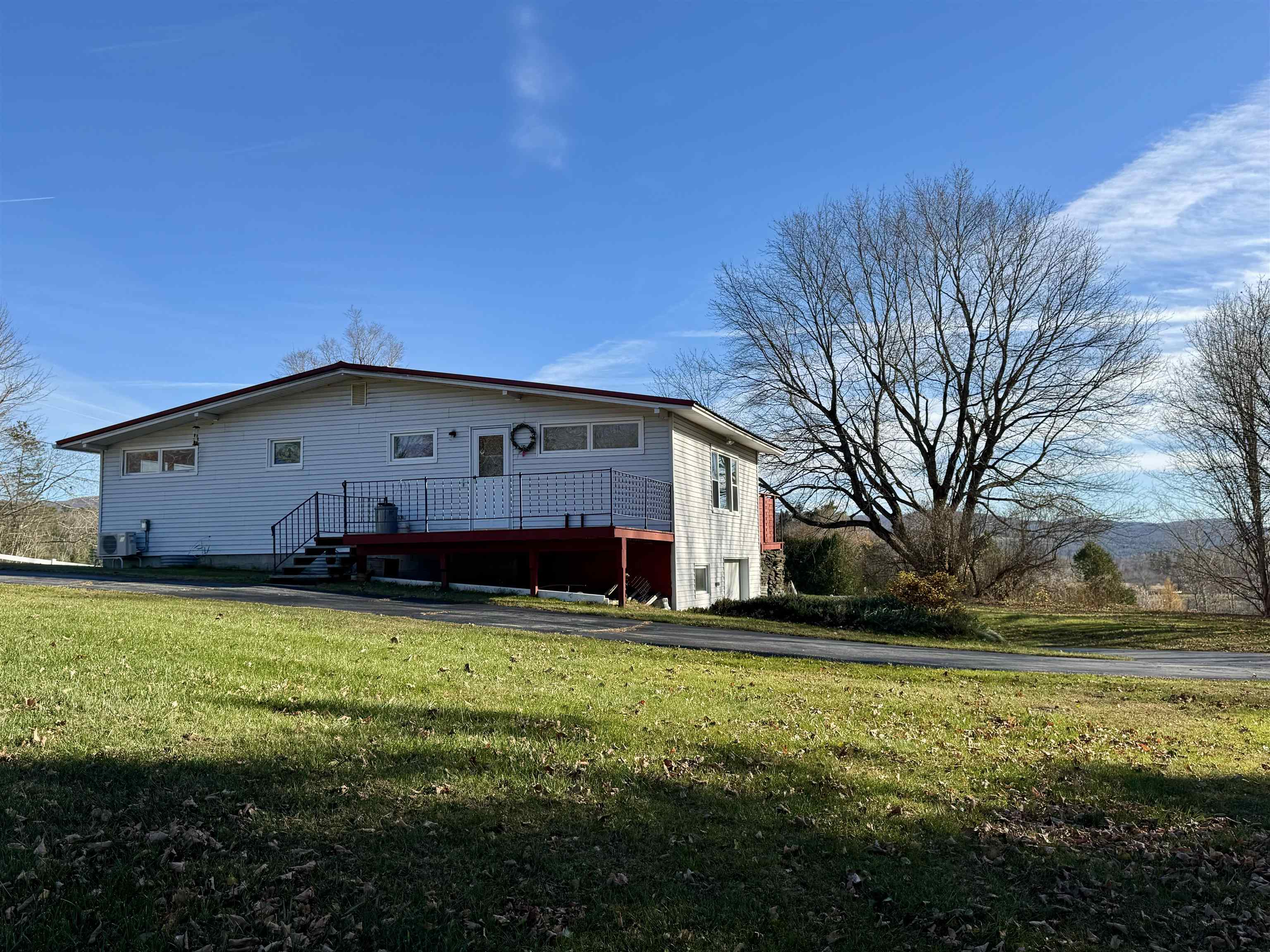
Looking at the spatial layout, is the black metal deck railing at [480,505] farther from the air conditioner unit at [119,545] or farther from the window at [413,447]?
the air conditioner unit at [119,545]

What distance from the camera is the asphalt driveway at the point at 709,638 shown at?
14.1 metres

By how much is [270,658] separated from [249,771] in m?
3.64

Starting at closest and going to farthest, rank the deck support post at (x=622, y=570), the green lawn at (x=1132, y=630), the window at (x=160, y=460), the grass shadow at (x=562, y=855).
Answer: the grass shadow at (x=562, y=855)
the deck support post at (x=622, y=570)
the green lawn at (x=1132, y=630)
the window at (x=160, y=460)

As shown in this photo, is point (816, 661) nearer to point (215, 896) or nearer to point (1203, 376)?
point (215, 896)

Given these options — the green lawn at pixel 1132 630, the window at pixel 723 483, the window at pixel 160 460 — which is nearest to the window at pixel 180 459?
the window at pixel 160 460

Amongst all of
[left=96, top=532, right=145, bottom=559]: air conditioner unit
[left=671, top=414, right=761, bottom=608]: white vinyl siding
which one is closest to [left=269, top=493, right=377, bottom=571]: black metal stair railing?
[left=96, top=532, right=145, bottom=559]: air conditioner unit

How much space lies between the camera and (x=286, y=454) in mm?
24656

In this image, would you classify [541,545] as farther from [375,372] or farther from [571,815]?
[571,815]

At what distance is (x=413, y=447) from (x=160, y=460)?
7763 millimetres

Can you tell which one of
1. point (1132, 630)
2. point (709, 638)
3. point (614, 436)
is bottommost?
point (1132, 630)

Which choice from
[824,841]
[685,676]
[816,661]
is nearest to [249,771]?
[824,841]

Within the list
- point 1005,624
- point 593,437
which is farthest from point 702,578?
point 1005,624

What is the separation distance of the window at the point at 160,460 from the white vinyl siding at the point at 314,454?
168 millimetres

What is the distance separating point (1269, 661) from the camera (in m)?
17.6
